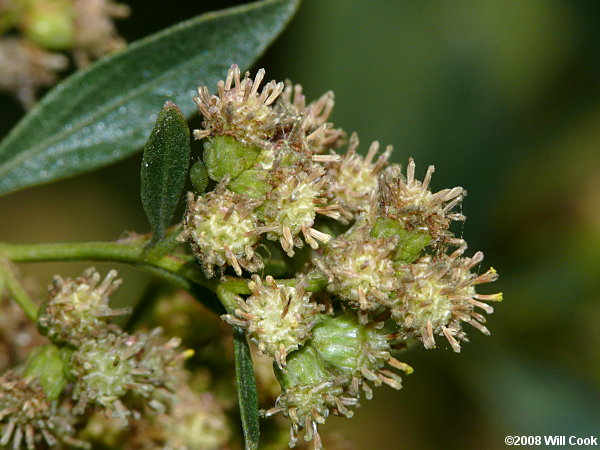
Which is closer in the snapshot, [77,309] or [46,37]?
[77,309]

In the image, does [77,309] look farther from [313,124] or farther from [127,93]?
[127,93]

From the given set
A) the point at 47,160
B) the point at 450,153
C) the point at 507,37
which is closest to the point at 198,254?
the point at 47,160

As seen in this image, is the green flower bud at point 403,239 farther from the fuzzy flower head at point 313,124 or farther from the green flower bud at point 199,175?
the green flower bud at point 199,175

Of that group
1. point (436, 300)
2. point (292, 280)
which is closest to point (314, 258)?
point (292, 280)

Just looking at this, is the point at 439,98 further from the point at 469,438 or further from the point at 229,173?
the point at 229,173

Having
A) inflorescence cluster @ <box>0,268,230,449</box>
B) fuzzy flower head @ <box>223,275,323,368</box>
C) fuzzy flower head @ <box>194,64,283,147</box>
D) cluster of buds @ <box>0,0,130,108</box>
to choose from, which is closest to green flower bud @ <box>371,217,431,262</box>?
fuzzy flower head @ <box>223,275,323,368</box>

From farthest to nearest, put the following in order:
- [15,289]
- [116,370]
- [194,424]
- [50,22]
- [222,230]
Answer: [50,22]
[194,424]
[15,289]
[116,370]
[222,230]
